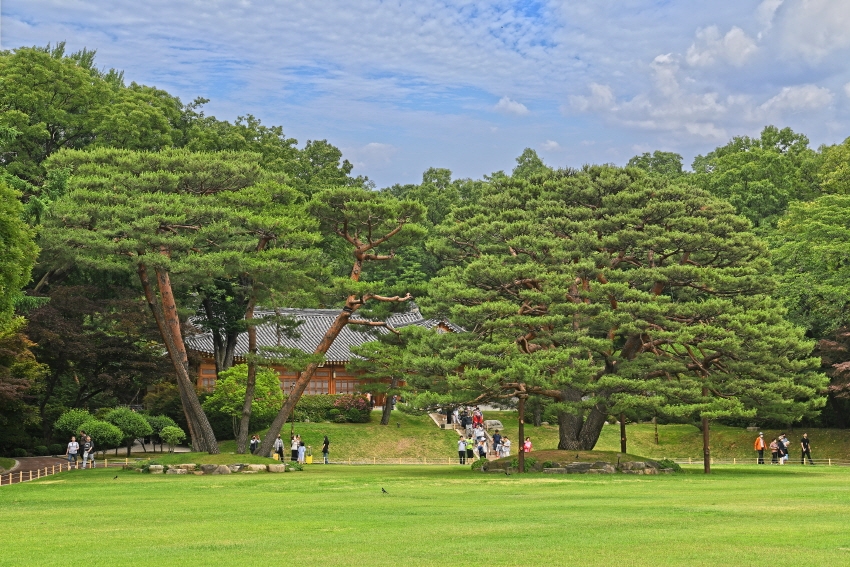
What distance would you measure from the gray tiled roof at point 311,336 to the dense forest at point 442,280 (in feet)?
34.3

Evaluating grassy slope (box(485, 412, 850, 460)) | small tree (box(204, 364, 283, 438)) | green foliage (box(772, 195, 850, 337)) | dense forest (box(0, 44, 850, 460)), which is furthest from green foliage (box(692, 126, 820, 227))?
small tree (box(204, 364, 283, 438))

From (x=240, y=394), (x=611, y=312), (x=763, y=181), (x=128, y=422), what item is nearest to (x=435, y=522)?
(x=611, y=312)

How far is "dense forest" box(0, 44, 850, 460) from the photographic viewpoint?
1245 inches

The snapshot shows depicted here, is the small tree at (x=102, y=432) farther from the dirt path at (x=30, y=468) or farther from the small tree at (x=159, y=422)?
the small tree at (x=159, y=422)

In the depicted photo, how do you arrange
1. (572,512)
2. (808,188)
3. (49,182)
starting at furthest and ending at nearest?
1. (808,188)
2. (49,182)
3. (572,512)

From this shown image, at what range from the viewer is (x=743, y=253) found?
113 ft

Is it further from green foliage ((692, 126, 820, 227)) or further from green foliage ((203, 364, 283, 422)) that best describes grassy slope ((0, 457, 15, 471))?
green foliage ((692, 126, 820, 227))

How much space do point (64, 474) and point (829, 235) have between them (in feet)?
110

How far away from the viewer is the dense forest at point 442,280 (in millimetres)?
31625

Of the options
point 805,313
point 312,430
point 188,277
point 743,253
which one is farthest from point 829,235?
point 188,277

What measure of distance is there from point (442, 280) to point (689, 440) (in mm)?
21448

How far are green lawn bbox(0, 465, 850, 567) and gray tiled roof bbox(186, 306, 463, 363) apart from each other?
91.1 ft

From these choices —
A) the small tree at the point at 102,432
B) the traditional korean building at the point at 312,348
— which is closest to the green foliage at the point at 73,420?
the small tree at the point at 102,432

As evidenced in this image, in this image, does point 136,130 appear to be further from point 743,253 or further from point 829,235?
point 829,235
